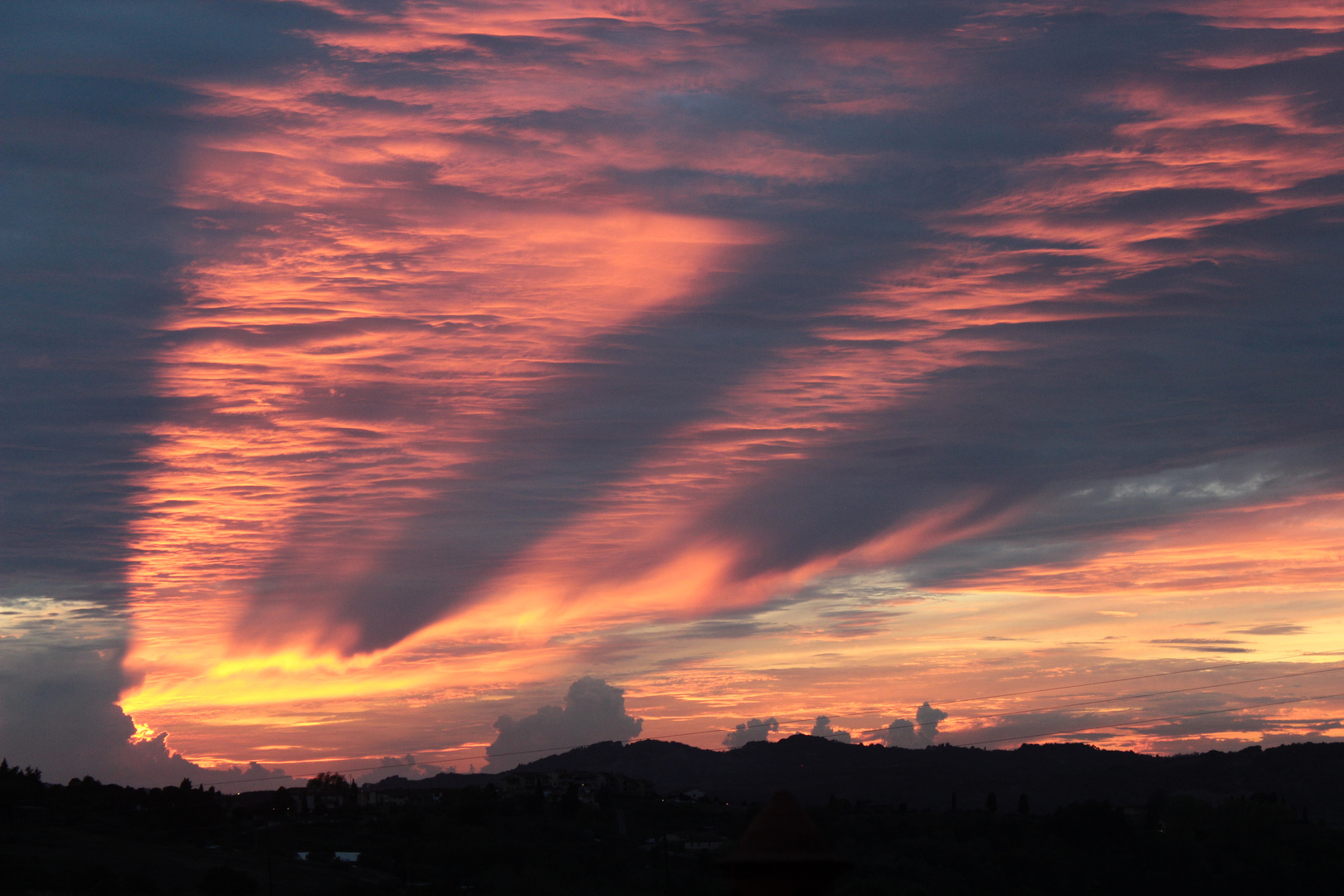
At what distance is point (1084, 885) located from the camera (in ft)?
510

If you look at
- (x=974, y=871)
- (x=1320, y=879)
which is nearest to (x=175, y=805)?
(x=974, y=871)

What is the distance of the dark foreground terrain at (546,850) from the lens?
117 metres

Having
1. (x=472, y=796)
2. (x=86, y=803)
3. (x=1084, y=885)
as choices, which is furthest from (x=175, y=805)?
(x=1084, y=885)

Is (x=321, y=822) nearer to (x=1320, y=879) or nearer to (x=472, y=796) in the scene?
(x=472, y=796)

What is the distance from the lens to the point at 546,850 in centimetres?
15312

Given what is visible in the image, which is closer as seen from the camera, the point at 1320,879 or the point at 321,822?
the point at 1320,879

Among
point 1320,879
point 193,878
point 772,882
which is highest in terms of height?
point 772,882

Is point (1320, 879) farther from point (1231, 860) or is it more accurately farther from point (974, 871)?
point (974, 871)

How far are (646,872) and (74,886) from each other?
210 ft

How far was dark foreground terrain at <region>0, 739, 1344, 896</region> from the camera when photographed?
11688 centimetres

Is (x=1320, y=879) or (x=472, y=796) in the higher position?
(x=472, y=796)

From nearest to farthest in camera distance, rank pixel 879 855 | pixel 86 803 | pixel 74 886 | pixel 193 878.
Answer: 1. pixel 74 886
2. pixel 193 878
3. pixel 86 803
4. pixel 879 855

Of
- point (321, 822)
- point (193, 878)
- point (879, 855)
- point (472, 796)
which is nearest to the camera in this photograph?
point (193, 878)

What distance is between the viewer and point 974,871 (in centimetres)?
15562
